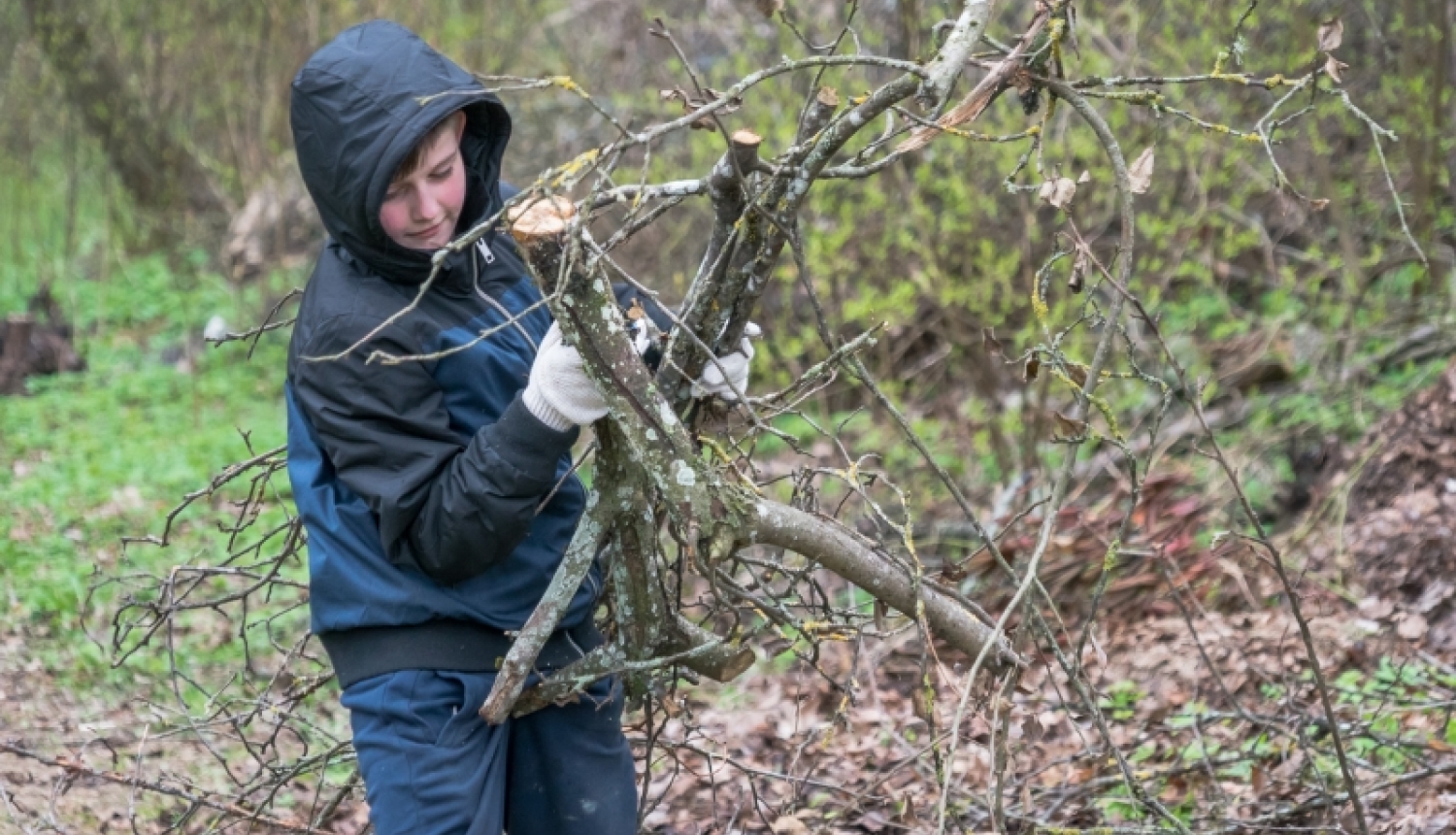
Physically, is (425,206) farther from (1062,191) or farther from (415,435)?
(1062,191)

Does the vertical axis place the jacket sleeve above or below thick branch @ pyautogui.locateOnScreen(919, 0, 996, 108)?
below

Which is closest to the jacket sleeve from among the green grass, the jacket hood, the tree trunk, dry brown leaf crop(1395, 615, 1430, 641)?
the jacket hood

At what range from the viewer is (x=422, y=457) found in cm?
235

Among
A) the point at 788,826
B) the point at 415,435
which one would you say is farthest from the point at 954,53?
the point at 788,826

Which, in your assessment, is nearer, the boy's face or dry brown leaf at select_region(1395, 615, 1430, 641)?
the boy's face

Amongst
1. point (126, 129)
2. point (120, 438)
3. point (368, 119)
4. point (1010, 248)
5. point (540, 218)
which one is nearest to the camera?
point (540, 218)

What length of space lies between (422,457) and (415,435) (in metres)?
0.05

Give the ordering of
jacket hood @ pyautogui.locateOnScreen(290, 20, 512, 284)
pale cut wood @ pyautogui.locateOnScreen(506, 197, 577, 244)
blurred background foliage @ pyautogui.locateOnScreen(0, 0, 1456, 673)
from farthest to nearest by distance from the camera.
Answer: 1. blurred background foliage @ pyautogui.locateOnScreen(0, 0, 1456, 673)
2. jacket hood @ pyautogui.locateOnScreen(290, 20, 512, 284)
3. pale cut wood @ pyautogui.locateOnScreen(506, 197, 577, 244)

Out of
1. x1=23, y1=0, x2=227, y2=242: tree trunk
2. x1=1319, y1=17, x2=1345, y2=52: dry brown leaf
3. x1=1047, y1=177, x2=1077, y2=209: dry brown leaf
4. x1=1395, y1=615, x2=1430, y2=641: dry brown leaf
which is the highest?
x1=23, y1=0, x2=227, y2=242: tree trunk

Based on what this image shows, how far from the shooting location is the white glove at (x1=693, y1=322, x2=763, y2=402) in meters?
2.47

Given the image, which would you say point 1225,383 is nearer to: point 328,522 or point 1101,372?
point 1101,372

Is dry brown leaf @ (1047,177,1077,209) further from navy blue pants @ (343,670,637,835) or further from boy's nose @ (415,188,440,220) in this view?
navy blue pants @ (343,670,637,835)

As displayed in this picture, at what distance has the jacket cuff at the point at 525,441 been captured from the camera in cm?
227

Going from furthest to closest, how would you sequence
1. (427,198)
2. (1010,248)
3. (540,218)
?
(1010,248) → (427,198) → (540,218)
